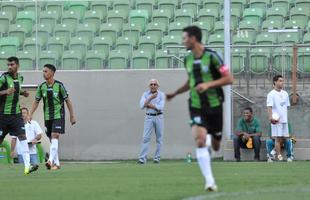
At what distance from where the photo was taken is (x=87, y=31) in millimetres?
26500

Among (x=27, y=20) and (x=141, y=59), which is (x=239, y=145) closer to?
(x=141, y=59)

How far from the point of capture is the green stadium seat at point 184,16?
Result: 26.6 meters

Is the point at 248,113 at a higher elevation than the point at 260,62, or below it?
below

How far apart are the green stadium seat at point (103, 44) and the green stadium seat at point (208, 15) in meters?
2.89

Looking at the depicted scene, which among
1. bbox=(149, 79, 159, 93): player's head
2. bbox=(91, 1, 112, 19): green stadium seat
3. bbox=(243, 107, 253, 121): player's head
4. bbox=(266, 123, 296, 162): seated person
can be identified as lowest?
bbox=(266, 123, 296, 162): seated person

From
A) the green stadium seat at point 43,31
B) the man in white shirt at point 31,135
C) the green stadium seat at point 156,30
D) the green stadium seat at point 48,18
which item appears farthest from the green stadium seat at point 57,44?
the man in white shirt at point 31,135

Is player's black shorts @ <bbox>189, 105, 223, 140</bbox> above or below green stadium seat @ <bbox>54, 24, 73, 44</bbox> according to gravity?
below

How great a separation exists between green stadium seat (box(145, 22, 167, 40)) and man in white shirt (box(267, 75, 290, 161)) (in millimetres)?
5669

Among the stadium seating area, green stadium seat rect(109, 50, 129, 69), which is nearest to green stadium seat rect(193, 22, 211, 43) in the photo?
the stadium seating area

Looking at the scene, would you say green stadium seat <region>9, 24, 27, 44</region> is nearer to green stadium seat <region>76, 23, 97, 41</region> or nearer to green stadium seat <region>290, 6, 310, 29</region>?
green stadium seat <region>76, 23, 97, 41</region>

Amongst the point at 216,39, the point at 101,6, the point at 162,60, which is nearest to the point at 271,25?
the point at 216,39

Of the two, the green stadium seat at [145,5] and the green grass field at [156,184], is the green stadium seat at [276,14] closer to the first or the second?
the green stadium seat at [145,5]

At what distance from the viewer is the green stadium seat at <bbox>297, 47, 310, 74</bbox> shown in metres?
23.5

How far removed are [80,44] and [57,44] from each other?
0.70m
